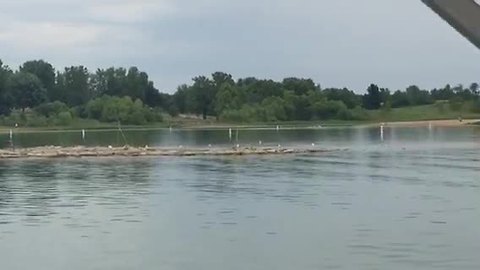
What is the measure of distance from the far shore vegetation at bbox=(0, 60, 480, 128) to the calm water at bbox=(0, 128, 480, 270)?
82177mm

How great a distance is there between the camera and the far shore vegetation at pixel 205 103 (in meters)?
127

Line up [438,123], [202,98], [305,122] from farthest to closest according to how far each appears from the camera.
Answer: [202,98], [305,122], [438,123]

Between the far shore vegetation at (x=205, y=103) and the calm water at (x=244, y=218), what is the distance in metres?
82.2

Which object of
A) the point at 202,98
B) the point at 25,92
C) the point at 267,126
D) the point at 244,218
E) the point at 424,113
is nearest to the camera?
the point at 244,218

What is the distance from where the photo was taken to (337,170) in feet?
136

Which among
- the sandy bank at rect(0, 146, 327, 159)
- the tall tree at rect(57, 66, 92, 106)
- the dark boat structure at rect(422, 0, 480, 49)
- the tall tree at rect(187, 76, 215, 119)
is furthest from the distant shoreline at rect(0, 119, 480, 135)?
the dark boat structure at rect(422, 0, 480, 49)

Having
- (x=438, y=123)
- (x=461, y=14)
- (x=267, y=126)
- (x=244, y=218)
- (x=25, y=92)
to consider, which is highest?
(x=25, y=92)

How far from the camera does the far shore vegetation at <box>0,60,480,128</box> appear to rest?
127 metres

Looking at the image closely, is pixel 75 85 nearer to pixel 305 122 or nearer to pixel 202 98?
pixel 202 98

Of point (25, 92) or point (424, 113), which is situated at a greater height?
point (25, 92)

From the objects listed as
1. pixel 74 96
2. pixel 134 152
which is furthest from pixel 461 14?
pixel 74 96

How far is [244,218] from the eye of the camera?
22984mm

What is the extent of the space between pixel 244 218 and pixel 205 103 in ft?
409

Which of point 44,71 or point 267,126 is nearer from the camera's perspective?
point 267,126
